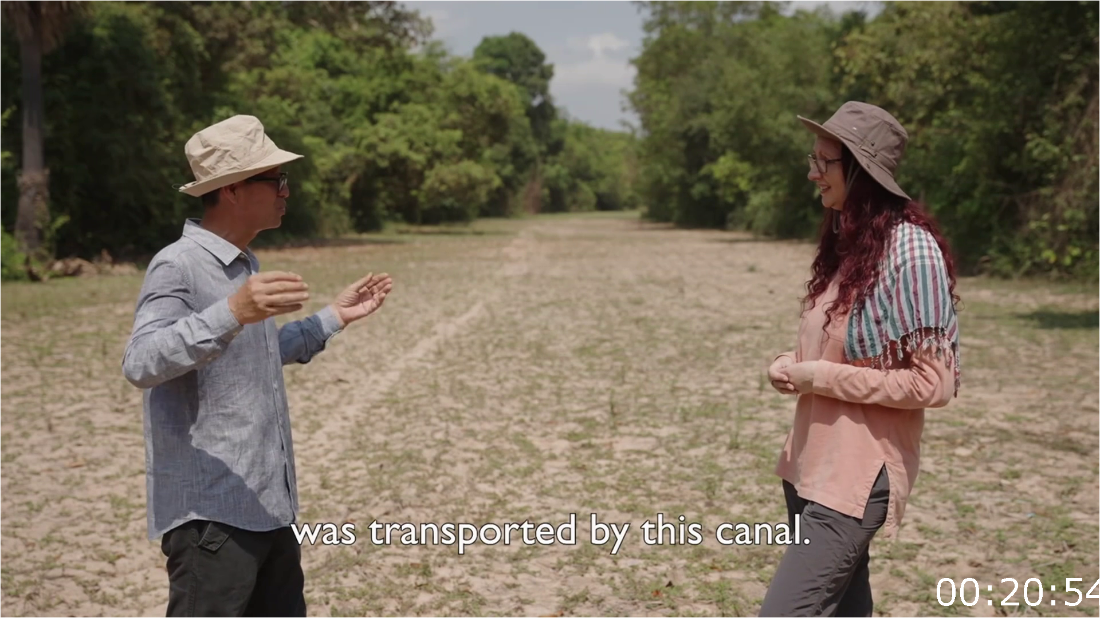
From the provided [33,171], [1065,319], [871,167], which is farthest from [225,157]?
[33,171]

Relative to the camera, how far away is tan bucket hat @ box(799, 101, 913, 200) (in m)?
3.05

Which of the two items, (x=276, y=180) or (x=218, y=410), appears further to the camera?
(x=276, y=180)

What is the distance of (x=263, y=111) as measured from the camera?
108ft

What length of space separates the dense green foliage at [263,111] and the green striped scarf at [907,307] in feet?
48.9

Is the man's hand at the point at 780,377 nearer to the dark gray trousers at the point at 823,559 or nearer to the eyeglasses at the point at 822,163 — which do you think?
the dark gray trousers at the point at 823,559

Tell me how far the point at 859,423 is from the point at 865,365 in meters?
0.17

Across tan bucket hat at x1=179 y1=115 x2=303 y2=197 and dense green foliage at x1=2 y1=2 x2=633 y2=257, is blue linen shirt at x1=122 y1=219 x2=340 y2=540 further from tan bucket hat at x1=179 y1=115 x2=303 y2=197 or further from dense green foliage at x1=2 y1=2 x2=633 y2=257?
dense green foliage at x1=2 y1=2 x2=633 y2=257

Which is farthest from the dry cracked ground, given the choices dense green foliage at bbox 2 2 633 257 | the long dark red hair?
dense green foliage at bbox 2 2 633 257

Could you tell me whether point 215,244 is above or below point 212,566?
above

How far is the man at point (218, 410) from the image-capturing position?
9.72ft

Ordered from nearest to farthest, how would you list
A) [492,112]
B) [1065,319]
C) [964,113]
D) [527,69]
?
1. [1065,319]
2. [964,113]
3. [492,112]
4. [527,69]

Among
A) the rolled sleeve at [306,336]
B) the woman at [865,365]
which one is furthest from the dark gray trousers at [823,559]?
the rolled sleeve at [306,336]

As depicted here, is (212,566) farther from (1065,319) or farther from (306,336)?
(1065,319)

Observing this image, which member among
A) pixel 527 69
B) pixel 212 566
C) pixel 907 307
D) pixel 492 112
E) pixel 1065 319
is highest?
pixel 527 69
